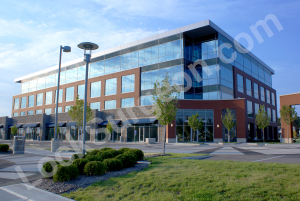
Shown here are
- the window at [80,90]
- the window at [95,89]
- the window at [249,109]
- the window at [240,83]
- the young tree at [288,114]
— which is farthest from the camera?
the window at [80,90]

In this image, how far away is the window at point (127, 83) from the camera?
147 feet

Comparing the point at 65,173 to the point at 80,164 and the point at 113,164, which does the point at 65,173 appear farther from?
the point at 113,164

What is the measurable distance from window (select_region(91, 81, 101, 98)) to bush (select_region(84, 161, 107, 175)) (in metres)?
42.9

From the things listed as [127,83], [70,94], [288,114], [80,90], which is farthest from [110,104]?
[288,114]

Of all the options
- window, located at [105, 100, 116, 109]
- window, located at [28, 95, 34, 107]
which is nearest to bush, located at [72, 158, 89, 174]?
window, located at [105, 100, 116, 109]

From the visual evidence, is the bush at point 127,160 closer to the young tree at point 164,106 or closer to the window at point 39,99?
the young tree at point 164,106

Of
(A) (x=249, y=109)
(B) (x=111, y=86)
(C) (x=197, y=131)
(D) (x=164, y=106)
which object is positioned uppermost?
(B) (x=111, y=86)

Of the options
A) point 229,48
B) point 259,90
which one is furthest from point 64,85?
point 259,90

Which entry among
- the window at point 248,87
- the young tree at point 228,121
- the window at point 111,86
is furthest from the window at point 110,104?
the window at point 248,87

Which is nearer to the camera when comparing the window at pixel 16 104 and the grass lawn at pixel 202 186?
the grass lawn at pixel 202 186

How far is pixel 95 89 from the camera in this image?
51562 mm

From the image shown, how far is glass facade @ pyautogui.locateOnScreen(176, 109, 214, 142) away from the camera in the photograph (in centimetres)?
3772

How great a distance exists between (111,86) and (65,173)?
41.3 m

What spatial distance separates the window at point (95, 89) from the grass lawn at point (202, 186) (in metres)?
44.1
